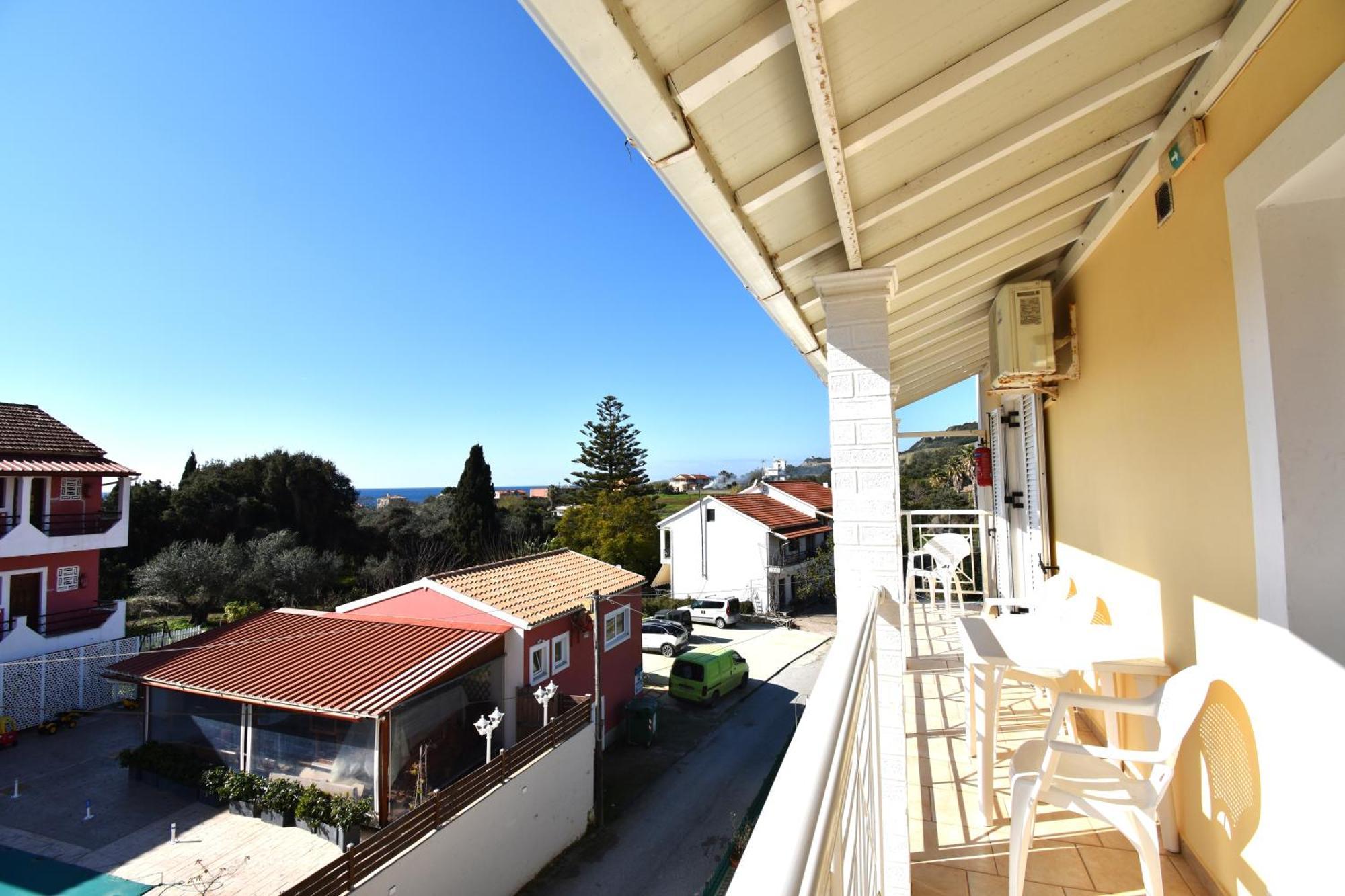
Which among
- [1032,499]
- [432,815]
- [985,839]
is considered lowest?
[432,815]

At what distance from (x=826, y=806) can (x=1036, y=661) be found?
6.59 ft

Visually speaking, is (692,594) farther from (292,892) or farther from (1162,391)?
(1162,391)

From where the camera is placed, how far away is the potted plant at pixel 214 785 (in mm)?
7234

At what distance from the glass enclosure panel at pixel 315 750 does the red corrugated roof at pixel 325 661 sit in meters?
0.31

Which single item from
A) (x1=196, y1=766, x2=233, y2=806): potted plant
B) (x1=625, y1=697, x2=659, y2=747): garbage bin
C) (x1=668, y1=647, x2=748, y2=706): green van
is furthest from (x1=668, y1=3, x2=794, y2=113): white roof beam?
(x1=668, y1=647, x2=748, y2=706): green van

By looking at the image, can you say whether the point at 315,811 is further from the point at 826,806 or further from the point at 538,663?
the point at 826,806

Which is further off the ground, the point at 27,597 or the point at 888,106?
the point at 888,106

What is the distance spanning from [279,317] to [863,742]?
26.0 metres

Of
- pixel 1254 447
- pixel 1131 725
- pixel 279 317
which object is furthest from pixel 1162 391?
pixel 279 317

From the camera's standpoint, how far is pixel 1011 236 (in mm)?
2668

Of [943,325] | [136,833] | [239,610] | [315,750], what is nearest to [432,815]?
[315,750]

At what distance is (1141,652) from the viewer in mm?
2121

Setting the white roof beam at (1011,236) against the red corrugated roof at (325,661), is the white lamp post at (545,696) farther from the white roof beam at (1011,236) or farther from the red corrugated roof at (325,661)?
the white roof beam at (1011,236)

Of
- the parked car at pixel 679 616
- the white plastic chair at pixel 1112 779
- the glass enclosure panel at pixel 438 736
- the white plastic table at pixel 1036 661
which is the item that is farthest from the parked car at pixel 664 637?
the white plastic chair at pixel 1112 779
